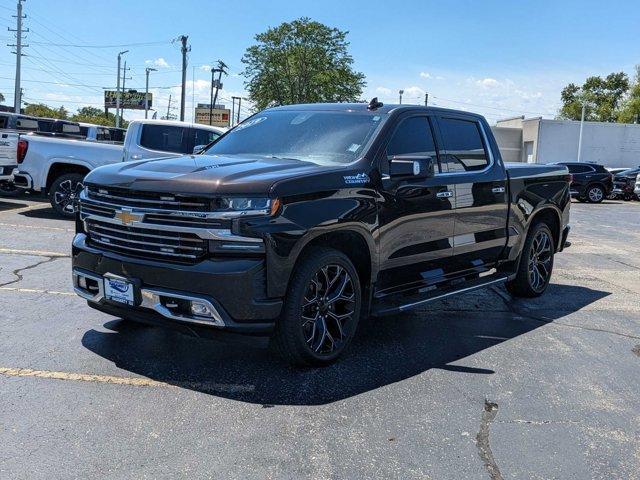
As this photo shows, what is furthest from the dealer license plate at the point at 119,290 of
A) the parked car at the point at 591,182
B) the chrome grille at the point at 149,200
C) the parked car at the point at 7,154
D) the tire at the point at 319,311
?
the parked car at the point at 591,182

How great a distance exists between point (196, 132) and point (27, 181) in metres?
3.26

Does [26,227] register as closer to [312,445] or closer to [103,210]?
[103,210]

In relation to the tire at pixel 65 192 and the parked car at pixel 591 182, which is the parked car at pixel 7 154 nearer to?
the tire at pixel 65 192

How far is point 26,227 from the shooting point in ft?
34.6

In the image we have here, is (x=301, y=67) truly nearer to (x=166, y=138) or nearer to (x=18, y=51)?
(x=18, y=51)

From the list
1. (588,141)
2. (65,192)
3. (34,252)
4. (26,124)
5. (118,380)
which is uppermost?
(588,141)

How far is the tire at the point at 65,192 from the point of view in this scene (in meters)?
11.6

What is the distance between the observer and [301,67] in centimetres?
5425

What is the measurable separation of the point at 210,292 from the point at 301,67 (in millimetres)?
52648

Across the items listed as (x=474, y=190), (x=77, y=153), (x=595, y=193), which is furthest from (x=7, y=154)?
(x=595, y=193)

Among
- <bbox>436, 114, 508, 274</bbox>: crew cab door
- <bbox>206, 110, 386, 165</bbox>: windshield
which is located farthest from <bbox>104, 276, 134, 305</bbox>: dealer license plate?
<bbox>436, 114, 508, 274</bbox>: crew cab door

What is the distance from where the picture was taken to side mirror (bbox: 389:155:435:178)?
4.75m

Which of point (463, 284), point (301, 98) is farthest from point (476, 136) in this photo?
point (301, 98)

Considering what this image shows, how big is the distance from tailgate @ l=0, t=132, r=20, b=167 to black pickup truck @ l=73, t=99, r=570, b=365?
317 inches
